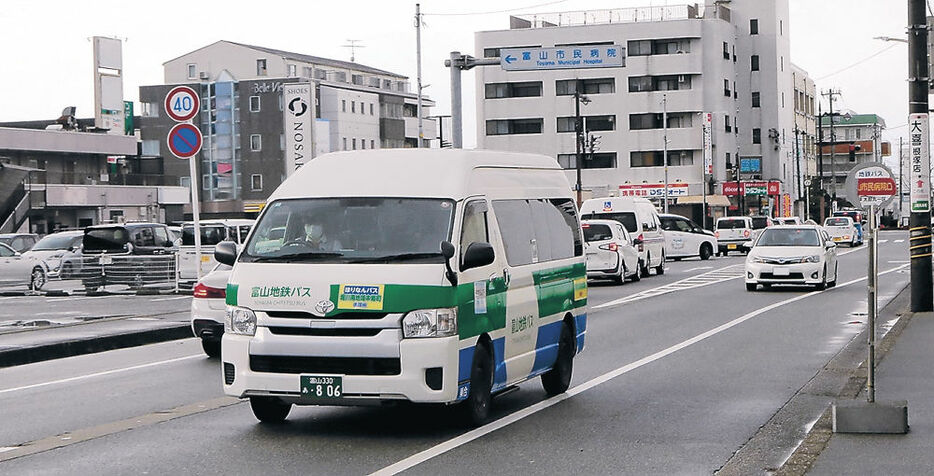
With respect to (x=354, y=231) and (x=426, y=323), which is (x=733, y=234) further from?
(x=426, y=323)

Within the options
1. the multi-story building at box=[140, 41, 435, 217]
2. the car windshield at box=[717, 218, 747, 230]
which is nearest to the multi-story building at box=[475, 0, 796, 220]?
the multi-story building at box=[140, 41, 435, 217]

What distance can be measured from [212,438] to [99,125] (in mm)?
80280

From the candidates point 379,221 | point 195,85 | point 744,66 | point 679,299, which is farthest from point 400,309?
point 195,85

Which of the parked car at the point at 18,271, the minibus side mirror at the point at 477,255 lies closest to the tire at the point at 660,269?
the parked car at the point at 18,271

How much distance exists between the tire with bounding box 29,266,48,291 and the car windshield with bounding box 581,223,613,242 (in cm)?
1472

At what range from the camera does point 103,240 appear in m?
36.0

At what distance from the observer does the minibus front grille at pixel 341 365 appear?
9352 millimetres

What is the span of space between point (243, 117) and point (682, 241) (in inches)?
2705

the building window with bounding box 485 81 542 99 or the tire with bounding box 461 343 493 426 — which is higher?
the building window with bounding box 485 81 542 99

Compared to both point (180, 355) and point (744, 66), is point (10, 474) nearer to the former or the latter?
point (180, 355)

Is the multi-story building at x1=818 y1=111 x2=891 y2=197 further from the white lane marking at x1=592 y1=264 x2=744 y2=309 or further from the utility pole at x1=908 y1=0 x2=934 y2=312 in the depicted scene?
the utility pole at x1=908 y1=0 x2=934 y2=312

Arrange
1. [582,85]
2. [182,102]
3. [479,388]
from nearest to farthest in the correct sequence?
[479,388] < [182,102] < [582,85]

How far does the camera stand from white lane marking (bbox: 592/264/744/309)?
27.9 meters

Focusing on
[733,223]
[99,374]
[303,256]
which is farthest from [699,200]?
[303,256]
